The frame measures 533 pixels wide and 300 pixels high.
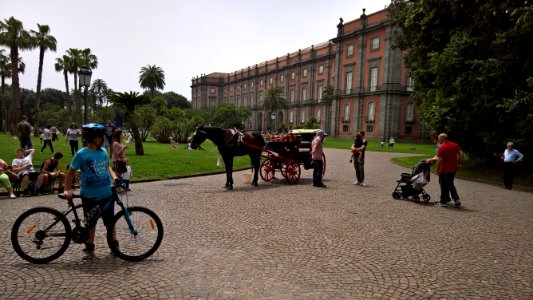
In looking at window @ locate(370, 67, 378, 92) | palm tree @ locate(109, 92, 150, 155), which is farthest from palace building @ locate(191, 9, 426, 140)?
palm tree @ locate(109, 92, 150, 155)

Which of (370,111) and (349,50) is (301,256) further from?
(349,50)

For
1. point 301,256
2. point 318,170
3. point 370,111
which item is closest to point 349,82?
point 370,111

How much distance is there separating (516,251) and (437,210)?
2923mm

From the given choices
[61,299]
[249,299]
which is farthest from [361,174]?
[61,299]

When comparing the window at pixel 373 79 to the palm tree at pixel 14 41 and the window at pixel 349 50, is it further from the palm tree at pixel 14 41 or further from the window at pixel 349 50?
the palm tree at pixel 14 41

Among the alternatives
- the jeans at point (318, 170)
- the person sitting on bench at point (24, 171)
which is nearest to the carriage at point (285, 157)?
the jeans at point (318, 170)

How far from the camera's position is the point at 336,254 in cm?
513

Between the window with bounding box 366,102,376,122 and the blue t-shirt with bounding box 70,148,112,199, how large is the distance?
52657mm

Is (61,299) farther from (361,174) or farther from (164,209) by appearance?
(361,174)

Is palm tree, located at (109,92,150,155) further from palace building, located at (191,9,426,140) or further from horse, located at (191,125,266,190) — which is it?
palace building, located at (191,9,426,140)

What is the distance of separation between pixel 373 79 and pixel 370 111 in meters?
4.95

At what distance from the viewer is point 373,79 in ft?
174

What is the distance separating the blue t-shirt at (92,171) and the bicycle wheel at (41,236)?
0.51 metres

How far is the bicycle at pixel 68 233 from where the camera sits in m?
4.49
